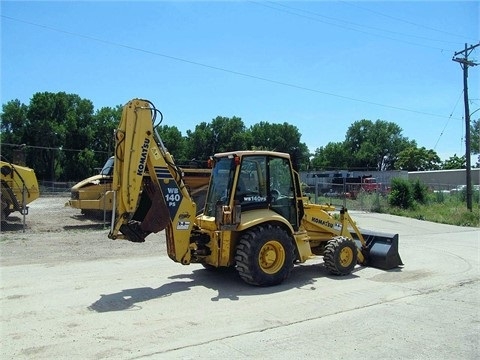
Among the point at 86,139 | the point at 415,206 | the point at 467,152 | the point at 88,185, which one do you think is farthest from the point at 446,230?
the point at 86,139

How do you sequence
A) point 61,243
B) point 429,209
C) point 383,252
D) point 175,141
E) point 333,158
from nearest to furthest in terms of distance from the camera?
point 383,252
point 61,243
point 429,209
point 175,141
point 333,158

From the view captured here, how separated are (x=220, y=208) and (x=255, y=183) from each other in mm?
914

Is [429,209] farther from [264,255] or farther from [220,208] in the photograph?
[220,208]

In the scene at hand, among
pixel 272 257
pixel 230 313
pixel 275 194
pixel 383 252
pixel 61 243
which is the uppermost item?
pixel 275 194

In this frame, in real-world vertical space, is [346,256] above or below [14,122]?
below

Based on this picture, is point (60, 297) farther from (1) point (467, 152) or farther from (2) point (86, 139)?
(2) point (86, 139)

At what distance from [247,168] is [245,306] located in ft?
8.57

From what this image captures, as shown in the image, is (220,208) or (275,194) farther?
(275,194)

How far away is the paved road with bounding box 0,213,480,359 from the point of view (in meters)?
5.31

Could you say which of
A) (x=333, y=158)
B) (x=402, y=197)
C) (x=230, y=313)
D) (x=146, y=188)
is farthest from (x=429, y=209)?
(x=333, y=158)

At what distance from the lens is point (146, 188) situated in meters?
8.34

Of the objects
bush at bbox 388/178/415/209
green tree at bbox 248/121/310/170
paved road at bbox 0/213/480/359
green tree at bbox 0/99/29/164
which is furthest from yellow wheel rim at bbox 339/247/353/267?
green tree at bbox 248/121/310/170

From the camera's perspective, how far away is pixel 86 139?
207 ft

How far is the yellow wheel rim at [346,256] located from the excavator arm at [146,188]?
3152 millimetres
